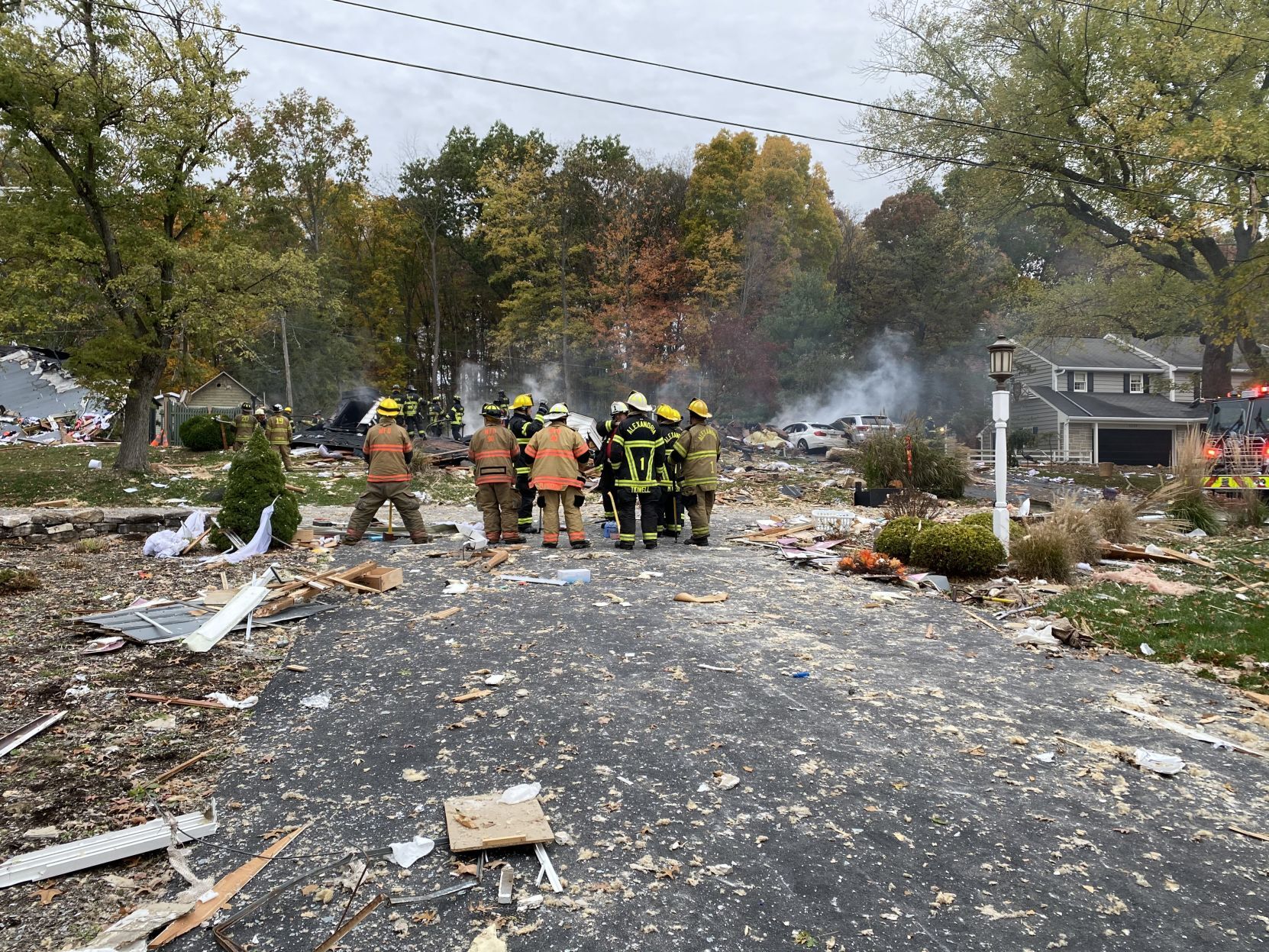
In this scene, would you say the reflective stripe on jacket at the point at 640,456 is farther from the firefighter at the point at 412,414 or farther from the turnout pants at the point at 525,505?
the firefighter at the point at 412,414

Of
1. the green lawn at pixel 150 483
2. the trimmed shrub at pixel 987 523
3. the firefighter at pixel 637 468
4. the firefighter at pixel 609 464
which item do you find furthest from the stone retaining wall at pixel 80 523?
the trimmed shrub at pixel 987 523

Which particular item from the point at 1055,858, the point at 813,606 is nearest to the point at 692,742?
the point at 1055,858

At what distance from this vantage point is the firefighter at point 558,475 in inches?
411

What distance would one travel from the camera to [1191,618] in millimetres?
7039

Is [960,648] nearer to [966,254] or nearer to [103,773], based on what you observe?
[103,773]

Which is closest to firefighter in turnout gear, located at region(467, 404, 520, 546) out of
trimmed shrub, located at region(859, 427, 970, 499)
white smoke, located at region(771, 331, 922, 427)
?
trimmed shrub, located at region(859, 427, 970, 499)

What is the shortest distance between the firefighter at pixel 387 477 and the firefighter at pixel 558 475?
1674 millimetres

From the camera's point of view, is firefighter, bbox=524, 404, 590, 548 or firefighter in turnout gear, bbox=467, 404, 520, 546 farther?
firefighter in turnout gear, bbox=467, 404, 520, 546

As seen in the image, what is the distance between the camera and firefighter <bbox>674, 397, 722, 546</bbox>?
1085 cm

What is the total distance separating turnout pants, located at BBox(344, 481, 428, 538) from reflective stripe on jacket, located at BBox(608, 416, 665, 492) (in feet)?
9.31

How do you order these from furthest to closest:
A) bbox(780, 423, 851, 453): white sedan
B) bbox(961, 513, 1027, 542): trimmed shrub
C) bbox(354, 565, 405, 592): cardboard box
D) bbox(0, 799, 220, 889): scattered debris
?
bbox(780, 423, 851, 453): white sedan, bbox(961, 513, 1027, 542): trimmed shrub, bbox(354, 565, 405, 592): cardboard box, bbox(0, 799, 220, 889): scattered debris

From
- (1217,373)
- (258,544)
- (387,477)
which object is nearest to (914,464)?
(387,477)

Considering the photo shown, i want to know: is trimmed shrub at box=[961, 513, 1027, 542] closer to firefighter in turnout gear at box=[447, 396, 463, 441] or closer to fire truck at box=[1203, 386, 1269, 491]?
fire truck at box=[1203, 386, 1269, 491]

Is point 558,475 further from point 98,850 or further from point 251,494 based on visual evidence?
point 98,850
